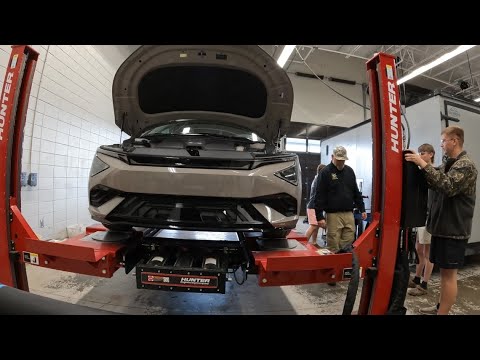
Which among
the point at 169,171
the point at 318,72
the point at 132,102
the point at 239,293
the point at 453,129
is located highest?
the point at 318,72

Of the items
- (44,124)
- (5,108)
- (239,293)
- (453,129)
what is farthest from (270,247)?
(44,124)

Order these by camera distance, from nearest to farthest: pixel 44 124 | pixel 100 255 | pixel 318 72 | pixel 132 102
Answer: pixel 100 255, pixel 132 102, pixel 44 124, pixel 318 72

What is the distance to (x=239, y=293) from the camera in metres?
2.88

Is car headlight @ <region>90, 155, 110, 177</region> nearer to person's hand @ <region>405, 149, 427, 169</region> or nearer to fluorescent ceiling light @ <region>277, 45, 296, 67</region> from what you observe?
person's hand @ <region>405, 149, 427, 169</region>

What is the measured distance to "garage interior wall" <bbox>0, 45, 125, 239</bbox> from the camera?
407 cm

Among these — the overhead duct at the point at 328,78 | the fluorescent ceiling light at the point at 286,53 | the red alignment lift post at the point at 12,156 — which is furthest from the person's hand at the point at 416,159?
the overhead duct at the point at 328,78

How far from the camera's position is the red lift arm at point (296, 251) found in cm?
159

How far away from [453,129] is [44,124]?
5.62 m

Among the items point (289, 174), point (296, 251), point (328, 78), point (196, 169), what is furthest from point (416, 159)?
point (328, 78)

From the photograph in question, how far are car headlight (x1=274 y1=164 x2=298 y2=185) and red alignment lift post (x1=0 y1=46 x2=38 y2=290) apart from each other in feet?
5.91

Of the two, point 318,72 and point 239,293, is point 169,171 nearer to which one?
point 239,293

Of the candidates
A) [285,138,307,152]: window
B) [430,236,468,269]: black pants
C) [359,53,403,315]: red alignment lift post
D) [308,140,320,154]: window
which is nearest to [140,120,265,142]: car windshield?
[359,53,403,315]: red alignment lift post

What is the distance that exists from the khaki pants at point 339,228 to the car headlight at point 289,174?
183cm

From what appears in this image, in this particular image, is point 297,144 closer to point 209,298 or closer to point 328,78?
point 328,78
